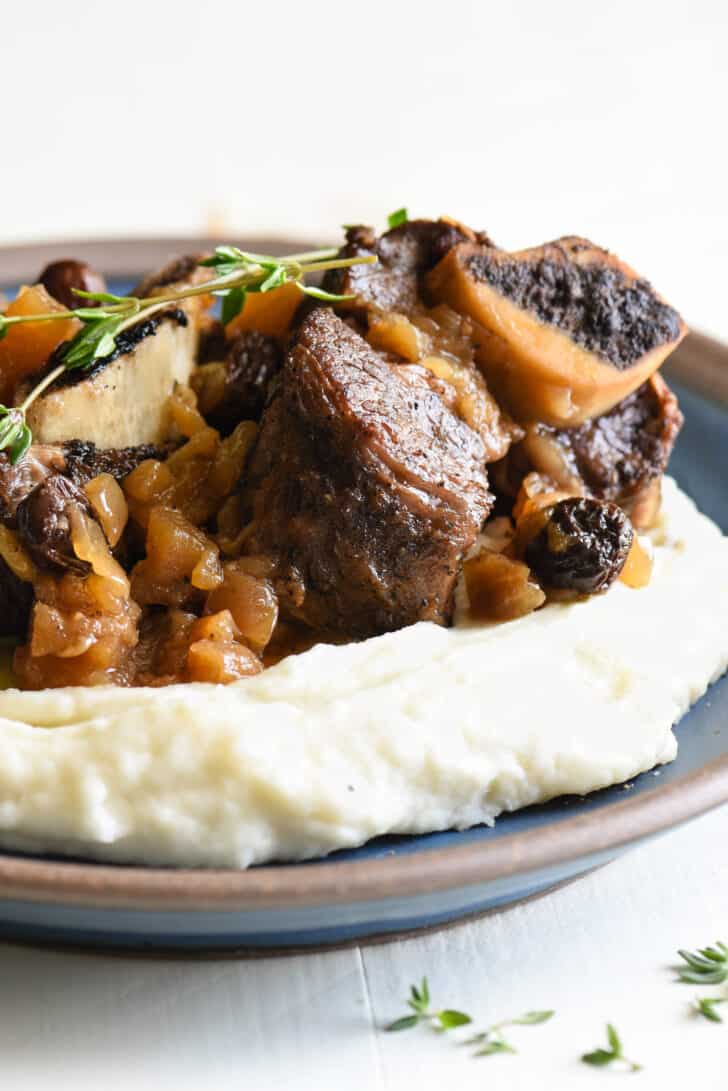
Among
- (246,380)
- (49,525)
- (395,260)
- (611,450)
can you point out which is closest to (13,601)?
(49,525)

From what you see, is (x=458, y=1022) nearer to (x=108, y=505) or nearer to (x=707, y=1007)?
(x=707, y=1007)

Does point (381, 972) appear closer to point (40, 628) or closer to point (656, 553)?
point (40, 628)

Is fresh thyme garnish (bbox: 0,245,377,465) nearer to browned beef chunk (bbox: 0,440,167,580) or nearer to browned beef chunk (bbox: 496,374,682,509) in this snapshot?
browned beef chunk (bbox: 0,440,167,580)

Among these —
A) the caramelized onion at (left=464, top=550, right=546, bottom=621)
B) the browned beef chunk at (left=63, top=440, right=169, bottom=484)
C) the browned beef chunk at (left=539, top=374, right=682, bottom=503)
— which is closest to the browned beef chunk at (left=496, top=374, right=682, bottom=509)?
the browned beef chunk at (left=539, top=374, right=682, bottom=503)

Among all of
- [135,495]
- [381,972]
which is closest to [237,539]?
[135,495]

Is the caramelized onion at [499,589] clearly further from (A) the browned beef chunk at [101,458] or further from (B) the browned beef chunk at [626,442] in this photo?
(A) the browned beef chunk at [101,458]

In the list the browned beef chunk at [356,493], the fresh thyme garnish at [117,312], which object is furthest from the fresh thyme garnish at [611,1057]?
the fresh thyme garnish at [117,312]
